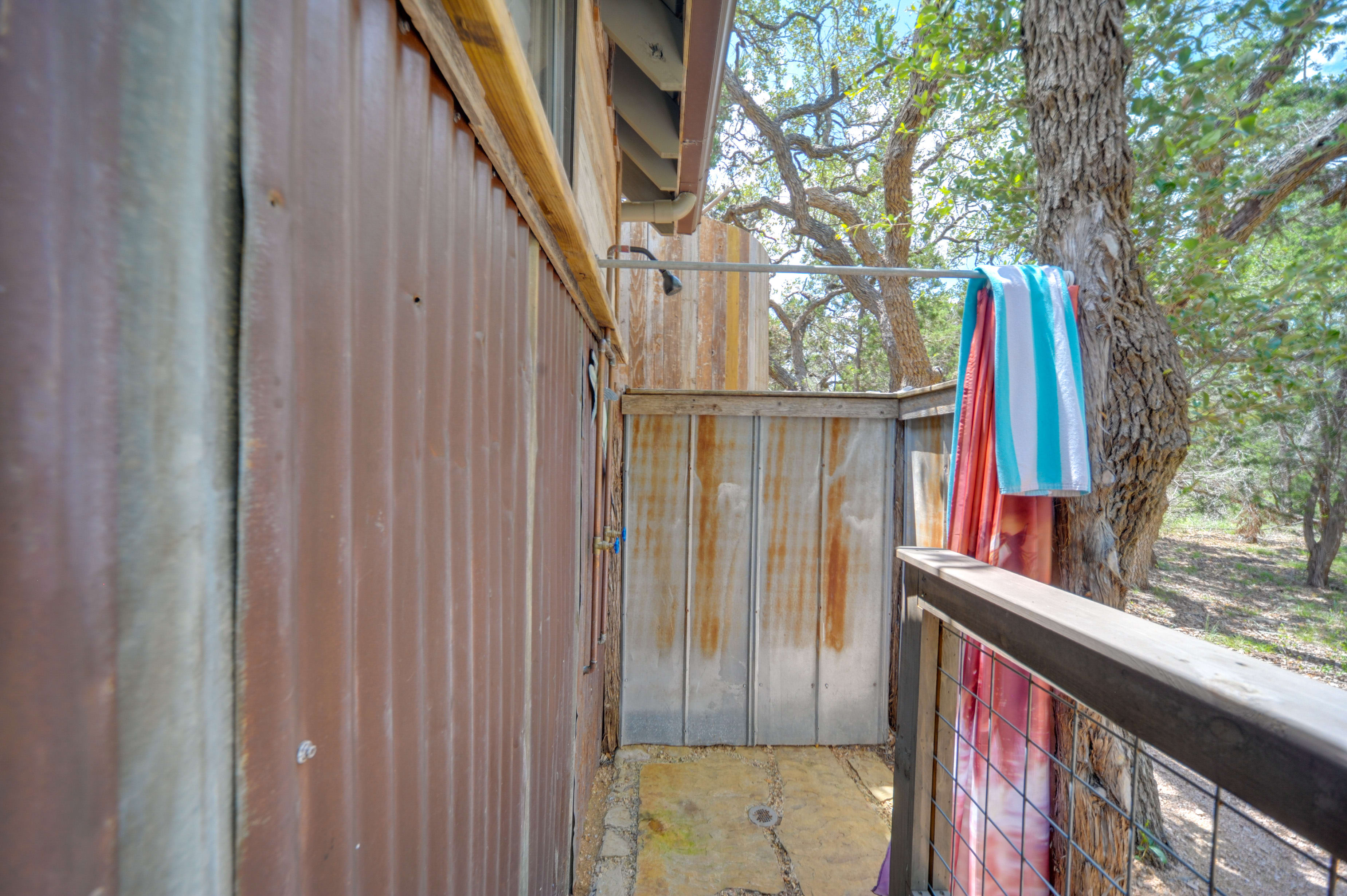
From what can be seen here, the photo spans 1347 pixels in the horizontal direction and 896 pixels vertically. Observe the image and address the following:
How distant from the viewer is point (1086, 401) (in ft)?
6.58

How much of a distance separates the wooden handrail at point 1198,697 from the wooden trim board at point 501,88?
1.20 metres

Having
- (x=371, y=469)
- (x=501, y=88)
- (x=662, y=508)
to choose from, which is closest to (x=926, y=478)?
(x=662, y=508)

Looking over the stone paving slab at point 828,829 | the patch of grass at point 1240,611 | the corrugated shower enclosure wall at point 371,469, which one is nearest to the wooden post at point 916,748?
the corrugated shower enclosure wall at point 371,469

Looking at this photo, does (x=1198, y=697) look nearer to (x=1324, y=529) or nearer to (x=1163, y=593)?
(x=1163, y=593)

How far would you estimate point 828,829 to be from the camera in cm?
270

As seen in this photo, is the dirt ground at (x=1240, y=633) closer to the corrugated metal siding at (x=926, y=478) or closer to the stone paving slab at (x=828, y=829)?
the stone paving slab at (x=828, y=829)

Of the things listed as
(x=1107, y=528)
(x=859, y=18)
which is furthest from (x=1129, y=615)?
(x=859, y=18)

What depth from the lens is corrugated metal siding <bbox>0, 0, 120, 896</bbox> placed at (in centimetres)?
28

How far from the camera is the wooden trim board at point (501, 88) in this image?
711 millimetres

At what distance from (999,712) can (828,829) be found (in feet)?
4.18

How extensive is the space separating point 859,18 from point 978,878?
6.70 meters

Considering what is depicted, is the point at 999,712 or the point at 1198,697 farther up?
the point at 1198,697

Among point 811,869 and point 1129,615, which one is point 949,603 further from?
point 811,869

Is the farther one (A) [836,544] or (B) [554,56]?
(A) [836,544]
